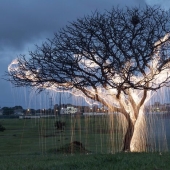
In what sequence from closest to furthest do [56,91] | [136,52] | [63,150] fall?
[136,52] → [56,91] → [63,150]

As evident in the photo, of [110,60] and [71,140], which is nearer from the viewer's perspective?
[110,60]

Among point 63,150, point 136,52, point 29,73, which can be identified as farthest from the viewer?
point 63,150

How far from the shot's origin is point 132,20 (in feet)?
49.3

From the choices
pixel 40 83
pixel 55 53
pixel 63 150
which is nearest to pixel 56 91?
pixel 40 83

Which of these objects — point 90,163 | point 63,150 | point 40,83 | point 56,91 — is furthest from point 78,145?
point 90,163

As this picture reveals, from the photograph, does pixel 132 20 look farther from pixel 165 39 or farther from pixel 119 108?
pixel 119 108

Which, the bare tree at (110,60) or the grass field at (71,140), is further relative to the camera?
the grass field at (71,140)

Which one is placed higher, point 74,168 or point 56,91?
point 56,91

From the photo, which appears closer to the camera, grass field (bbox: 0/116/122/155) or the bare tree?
the bare tree

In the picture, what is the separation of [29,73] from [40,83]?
592mm

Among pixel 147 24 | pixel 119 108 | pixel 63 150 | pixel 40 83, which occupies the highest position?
pixel 147 24

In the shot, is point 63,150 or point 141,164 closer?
point 141,164

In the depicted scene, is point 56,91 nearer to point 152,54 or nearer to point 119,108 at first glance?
point 119,108

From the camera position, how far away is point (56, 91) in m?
17.8
